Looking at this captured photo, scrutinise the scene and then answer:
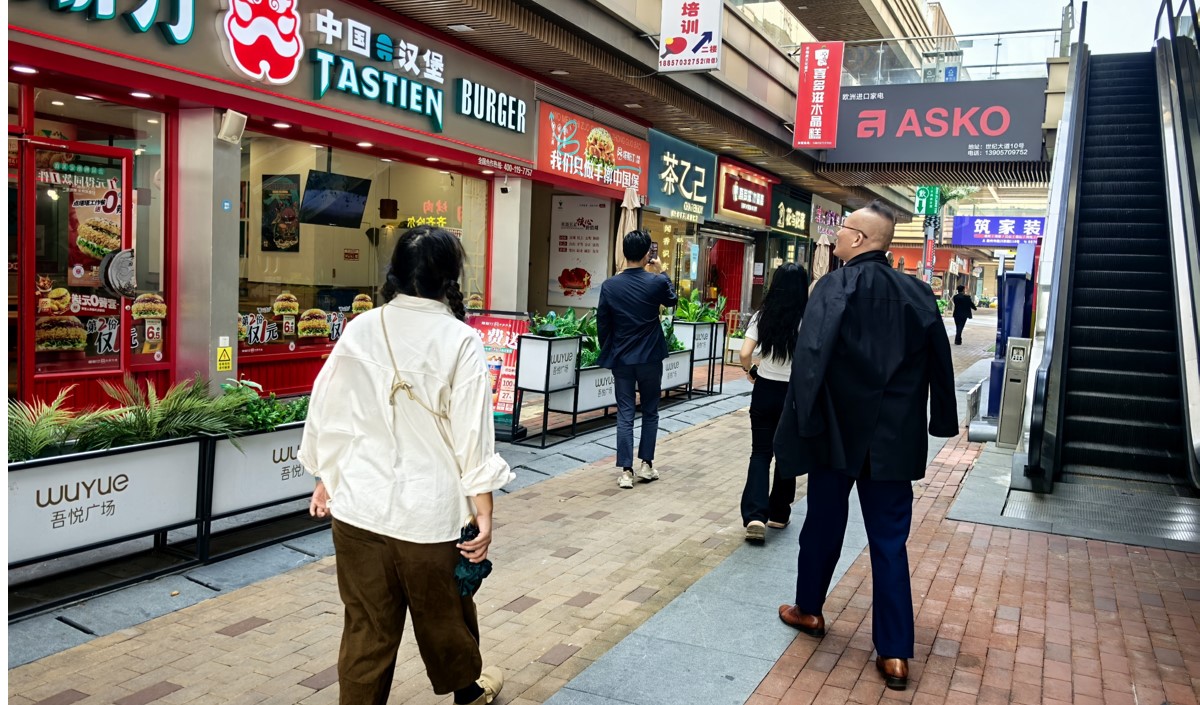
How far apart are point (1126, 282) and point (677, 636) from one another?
7.42 m

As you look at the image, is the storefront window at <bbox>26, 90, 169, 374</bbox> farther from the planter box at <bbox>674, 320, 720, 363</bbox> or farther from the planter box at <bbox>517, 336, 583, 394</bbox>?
the planter box at <bbox>674, 320, 720, 363</bbox>

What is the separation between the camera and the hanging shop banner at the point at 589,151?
40.3ft

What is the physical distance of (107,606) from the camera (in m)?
4.22

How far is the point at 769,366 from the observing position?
5.29 metres

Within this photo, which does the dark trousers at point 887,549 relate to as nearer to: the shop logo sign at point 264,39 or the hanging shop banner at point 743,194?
the shop logo sign at point 264,39

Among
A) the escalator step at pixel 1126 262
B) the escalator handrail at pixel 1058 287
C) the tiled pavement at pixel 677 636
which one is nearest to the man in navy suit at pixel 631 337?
the tiled pavement at pixel 677 636

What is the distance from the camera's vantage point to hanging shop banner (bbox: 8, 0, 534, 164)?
22.1ft

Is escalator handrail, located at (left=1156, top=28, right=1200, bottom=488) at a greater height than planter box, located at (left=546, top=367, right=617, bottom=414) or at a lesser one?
greater

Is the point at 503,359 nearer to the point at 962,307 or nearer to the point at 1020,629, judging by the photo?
the point at 1020,629

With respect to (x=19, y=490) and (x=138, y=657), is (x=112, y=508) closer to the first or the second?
(x=19, y=490)

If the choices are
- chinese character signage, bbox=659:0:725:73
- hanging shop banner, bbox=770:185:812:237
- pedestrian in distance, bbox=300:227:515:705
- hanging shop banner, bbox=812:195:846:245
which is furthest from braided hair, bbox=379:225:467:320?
hanging shop banner, bbox=812:195:846:245

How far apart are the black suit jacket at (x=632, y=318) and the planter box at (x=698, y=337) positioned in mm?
4174

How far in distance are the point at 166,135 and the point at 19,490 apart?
15.9 feet

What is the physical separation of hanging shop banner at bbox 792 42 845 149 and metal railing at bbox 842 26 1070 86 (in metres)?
1.64
